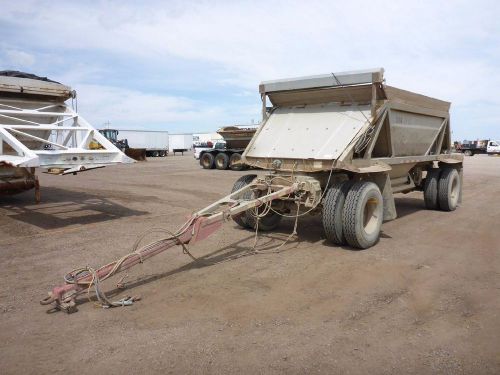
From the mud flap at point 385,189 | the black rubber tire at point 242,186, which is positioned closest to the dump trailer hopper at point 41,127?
the black rubber tire at point 242,186

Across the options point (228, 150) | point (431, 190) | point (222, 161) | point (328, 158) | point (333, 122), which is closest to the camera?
point (328, 158)

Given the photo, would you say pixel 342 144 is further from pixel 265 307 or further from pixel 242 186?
pixel 265 307

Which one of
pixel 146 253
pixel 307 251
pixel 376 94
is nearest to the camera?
pixel 146 253

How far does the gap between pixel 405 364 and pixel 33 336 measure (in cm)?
297

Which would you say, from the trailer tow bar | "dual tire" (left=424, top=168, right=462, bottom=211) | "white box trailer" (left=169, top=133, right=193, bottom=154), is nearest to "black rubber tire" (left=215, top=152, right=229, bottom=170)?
"dual tire" (left=424, top=168, right=462, bottom=211)

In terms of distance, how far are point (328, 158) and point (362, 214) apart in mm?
928

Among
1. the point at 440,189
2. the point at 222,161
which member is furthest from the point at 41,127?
the point at 222,161

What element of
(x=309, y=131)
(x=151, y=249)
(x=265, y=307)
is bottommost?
(x=265, y=307)

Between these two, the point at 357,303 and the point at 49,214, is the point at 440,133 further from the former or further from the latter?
the point at 49,214

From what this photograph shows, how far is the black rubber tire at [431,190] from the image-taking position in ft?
31.7

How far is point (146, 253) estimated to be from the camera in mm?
4578

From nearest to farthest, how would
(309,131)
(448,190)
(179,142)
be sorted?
(309,131) → (448,190) → (179,142)

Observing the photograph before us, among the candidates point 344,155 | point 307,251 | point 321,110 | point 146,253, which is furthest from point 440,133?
point 146,253

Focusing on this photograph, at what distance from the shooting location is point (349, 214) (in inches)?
241
